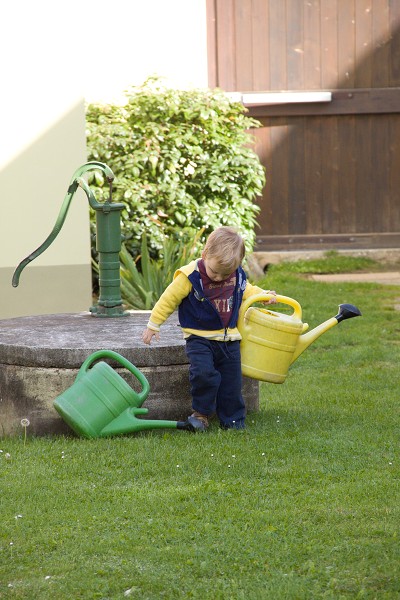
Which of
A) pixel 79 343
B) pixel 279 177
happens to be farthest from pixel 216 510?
pixel 279 177

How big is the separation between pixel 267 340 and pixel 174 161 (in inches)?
165

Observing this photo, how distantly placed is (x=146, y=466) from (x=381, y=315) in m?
3.91

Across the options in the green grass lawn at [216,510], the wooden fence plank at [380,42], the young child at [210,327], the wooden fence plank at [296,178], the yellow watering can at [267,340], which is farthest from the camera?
the wooden fence plank at [296,178]

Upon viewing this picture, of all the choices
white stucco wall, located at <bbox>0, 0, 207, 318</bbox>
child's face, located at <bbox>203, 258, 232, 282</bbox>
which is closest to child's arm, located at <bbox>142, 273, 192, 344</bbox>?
child's face, located at <bbox>203, 258, 232, 282</bbox>

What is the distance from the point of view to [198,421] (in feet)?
14.3

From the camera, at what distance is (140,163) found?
8414mm

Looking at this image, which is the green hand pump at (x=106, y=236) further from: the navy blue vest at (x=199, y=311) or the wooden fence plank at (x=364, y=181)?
the wooden fence plank at (x=364, y=181)

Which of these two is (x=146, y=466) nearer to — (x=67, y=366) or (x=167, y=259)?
(x=67, y=366)

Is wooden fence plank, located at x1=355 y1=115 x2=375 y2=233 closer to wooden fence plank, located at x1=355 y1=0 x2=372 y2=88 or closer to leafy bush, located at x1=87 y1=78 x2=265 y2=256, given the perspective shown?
wooden fence plank, located at x1=355 y1=0 x2=372 y2=88

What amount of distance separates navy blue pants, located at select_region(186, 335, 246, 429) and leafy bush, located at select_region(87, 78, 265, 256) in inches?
150

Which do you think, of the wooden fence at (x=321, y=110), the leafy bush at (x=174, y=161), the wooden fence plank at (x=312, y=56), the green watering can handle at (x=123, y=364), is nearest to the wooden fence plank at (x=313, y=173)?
the wooden fence at (x=321, y=110)

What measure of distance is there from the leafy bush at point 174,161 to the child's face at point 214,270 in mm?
3831

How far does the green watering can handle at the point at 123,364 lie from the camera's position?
4.24 meters

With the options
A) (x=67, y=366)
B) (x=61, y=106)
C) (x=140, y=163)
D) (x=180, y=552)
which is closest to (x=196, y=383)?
(x=67, y=366)
